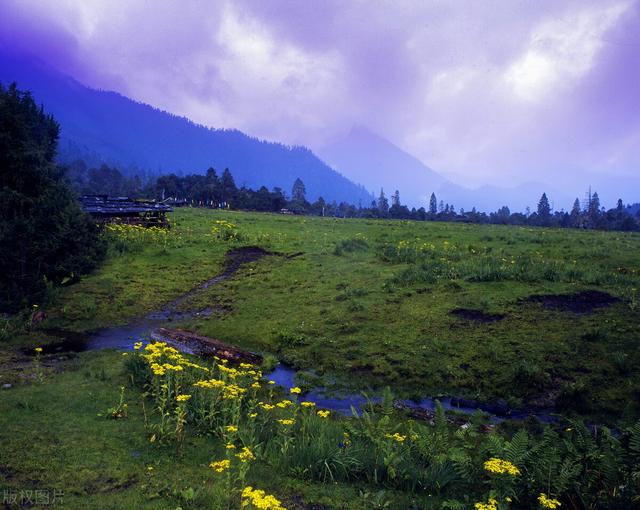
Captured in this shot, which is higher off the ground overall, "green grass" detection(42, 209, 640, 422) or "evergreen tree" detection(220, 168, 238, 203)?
"evergreen tree" detection(220, 168, 238, 203)

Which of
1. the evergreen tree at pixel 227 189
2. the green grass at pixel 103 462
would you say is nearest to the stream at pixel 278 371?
the green grass at pixel 103 462

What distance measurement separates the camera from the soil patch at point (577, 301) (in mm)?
17938

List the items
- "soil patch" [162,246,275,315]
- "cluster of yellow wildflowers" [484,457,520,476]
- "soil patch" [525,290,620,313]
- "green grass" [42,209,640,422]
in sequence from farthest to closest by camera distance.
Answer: "soil patch" [162,246,275,315], "soil patch" [525,290,620,313], "green grass" [42,209,640,422], "cluster of yellow wildflowers" [484,457,520,476]

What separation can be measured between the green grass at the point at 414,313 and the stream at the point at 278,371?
1.78 feet

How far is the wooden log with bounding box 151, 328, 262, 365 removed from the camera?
15195 millimetres

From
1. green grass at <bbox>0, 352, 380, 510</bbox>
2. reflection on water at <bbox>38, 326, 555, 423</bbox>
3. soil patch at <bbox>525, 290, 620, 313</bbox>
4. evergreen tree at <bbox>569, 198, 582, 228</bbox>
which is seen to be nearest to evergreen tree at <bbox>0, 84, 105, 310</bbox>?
reflection on water at <bbox>38, 326, 555, 423</bbox>

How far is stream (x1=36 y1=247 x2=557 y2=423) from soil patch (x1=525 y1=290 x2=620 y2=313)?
273 inches

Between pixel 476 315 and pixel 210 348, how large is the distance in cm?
1086

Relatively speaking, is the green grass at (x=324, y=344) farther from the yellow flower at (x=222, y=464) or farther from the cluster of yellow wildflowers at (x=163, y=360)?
the cluster of yellow wildflowers at (x=163, y=360)

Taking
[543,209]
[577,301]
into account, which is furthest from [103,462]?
[543,209]

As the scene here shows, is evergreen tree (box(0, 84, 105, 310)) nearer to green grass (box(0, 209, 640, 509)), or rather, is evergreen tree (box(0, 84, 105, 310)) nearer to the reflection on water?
green grass (box(0, 209, 640, 509))

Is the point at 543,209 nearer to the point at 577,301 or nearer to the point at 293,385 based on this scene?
the point at 577,301

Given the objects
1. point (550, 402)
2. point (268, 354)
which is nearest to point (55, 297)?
point (268, 354)

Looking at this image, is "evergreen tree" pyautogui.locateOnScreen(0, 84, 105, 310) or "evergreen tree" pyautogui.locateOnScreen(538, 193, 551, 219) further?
"evergreen tree" pyautogui.locateOnScreen(538, 193, 551, 219)
